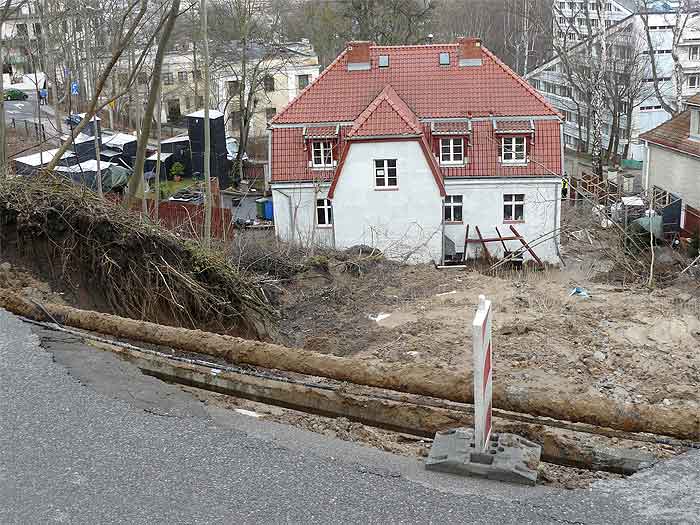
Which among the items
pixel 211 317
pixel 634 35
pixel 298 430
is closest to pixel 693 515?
pixel 298 430

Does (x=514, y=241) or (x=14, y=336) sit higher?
(x=14, y=336)

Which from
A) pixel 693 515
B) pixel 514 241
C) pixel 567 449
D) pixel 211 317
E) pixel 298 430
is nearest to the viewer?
pixel 693 515

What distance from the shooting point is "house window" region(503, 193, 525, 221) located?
30.8 m

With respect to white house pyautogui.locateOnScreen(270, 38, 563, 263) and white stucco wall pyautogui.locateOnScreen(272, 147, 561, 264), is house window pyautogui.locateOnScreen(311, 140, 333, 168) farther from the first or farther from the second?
white stucco wall pyautogui.locateOnScreen(272, 147, 561, 264)

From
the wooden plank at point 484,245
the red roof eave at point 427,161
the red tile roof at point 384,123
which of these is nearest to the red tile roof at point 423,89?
the red tile roof at point 384,123

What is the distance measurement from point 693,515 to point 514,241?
2645 centimetres

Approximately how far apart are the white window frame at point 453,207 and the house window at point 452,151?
1.27 meters

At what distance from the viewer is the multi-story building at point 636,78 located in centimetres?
5056

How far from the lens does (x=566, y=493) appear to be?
17.2 ft

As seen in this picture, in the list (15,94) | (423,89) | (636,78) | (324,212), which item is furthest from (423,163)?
(15,94)

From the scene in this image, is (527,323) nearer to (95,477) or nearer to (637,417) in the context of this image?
(637,417)

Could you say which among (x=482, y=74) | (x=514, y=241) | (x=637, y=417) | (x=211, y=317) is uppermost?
(x=482, y=74)

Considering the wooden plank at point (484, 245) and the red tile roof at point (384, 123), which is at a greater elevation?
the red tile roof at point (384, 123)

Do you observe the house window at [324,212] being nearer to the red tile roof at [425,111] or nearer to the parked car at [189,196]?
the red tile roof at [425,111]
